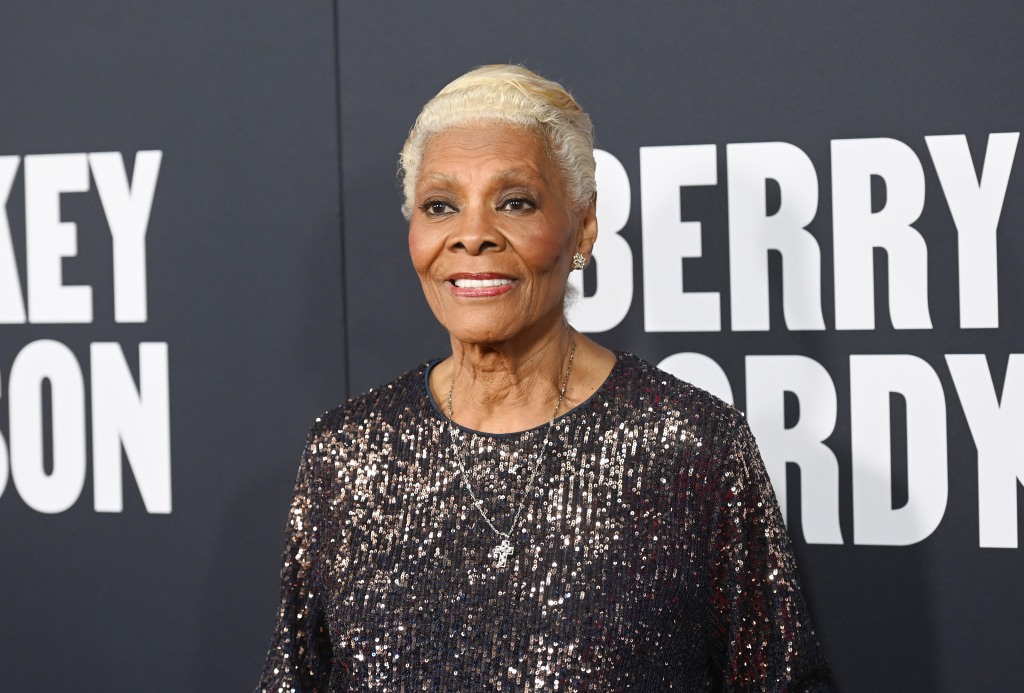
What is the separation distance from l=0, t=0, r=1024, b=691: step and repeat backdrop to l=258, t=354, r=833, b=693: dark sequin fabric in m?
0.71

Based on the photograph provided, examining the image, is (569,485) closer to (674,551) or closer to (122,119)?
(674,551)

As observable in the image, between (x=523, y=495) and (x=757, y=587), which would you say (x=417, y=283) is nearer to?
(x=523, y=495)

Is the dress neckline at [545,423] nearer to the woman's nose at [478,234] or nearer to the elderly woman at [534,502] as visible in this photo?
the elderly woman at [534,502]

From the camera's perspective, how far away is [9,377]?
2.64m

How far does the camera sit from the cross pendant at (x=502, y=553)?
1527 millimetres

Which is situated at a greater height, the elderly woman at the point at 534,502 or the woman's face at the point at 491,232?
the woman's face at the point at 491,232

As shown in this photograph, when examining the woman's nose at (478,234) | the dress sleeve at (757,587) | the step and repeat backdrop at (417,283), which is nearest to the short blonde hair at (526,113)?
the woman's nose at (478,234)

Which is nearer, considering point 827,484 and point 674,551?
point 674,551

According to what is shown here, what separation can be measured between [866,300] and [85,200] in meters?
1.68

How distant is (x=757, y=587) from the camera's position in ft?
5.10

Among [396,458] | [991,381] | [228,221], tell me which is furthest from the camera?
[228,221]

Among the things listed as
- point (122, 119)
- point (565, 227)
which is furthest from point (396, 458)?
point (122, 119)

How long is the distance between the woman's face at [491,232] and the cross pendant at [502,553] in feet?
0.88

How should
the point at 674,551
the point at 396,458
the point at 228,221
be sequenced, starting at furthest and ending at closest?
the point at 228,221 < the point at 396,458 < the point at 674,551
